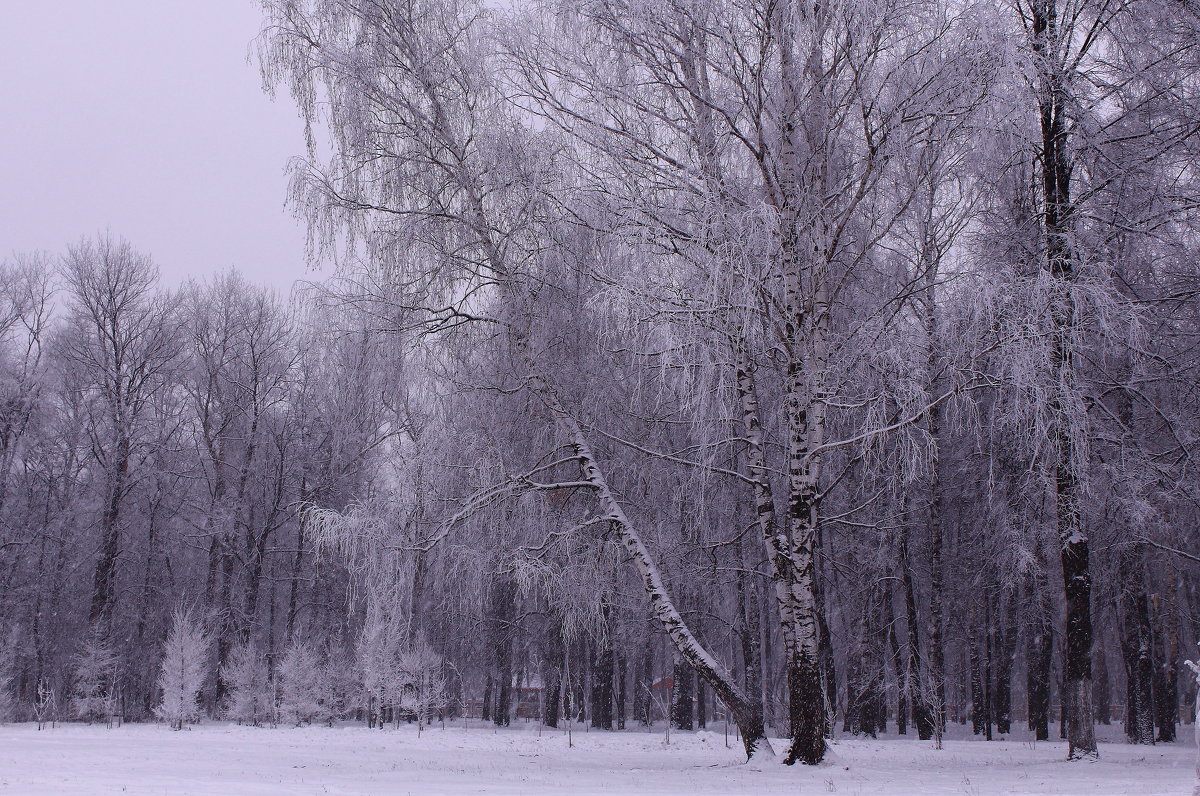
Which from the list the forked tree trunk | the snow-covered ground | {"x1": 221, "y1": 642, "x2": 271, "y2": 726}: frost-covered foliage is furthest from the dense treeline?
{"x1": 221, "y1": 642, "x2": 271, "y2": 726}: frost-covered foliage

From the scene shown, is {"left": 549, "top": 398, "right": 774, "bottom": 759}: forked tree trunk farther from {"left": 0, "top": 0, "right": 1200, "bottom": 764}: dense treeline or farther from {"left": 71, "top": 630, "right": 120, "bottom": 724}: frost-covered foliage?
{"left": 71, "top": 630, "right": 120, "bottom": 724}: frost-covered foliage

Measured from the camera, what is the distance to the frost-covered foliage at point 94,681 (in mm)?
24109

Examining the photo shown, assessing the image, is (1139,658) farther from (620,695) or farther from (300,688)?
(300,688)

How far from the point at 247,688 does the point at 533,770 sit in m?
17.3

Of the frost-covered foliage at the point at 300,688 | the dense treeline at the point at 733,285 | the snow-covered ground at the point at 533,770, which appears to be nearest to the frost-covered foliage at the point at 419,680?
the frost-covered foliage at the point at 300,688

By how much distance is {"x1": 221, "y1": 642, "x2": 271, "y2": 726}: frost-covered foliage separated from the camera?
24578 mm

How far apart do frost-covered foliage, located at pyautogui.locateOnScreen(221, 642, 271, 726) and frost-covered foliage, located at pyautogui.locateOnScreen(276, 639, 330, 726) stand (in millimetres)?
498

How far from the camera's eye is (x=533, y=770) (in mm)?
10680

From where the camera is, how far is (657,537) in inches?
493

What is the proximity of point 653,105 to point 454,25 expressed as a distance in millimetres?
3531

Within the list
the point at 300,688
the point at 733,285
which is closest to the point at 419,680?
the point at 300,688

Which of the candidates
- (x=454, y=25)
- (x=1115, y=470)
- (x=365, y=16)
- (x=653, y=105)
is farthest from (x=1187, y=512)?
(x=365, y=16)

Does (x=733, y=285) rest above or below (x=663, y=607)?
above

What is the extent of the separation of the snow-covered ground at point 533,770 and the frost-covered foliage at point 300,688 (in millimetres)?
6972
